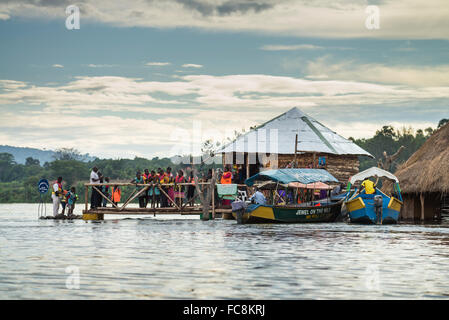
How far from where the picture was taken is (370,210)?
3036cm

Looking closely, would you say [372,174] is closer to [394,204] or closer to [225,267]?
[394,204]

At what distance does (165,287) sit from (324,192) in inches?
1117

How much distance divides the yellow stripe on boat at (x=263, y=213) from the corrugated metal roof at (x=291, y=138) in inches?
414

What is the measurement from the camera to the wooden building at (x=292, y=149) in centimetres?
3962

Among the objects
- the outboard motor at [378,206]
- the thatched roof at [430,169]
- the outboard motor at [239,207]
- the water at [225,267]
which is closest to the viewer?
the water at [225,267]

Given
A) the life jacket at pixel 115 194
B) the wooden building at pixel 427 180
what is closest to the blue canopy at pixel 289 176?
the wooden building at pixel 427 180

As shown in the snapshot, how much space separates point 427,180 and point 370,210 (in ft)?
12.9

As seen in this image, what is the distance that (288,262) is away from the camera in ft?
46.7

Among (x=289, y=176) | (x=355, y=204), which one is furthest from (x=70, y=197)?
(x=355, y=204)

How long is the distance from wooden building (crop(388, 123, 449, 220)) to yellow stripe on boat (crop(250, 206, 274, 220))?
8.22 metres

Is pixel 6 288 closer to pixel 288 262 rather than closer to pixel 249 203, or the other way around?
pixel 288 262

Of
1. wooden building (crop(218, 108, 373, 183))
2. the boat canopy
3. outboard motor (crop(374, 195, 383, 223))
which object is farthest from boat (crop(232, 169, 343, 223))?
wooden building (crop(218, 108, 373, 183))

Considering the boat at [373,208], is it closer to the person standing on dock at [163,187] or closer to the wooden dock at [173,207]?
the wooden dock at [173,207]
